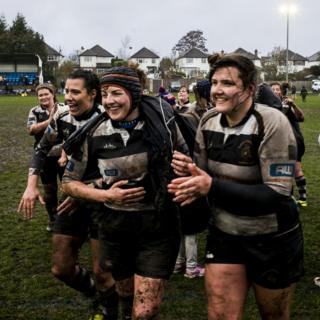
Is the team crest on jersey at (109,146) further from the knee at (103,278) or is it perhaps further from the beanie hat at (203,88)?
the beanie hat at (203,88)

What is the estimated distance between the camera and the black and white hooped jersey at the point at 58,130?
4656 millimetres

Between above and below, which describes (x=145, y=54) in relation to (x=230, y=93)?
above

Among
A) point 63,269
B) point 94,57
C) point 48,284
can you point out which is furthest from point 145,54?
point 63,269

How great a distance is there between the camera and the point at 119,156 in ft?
11.7

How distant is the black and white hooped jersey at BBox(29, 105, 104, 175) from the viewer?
466 cm

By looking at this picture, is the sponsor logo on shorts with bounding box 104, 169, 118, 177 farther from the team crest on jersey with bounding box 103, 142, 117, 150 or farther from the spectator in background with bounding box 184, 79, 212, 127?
the spectator in background with bounding box 184, 79, 212, 127

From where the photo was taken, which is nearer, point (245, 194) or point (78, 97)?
point (245, 194)

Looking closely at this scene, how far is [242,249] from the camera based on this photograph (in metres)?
3.17

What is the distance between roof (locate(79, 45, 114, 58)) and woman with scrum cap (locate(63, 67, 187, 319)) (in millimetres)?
126094

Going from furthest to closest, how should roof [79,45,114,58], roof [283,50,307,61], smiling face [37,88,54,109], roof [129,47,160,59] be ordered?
roof [129,47,160,59] < roof [283,50,307,61] < roof [79,45,114,58] < smiling face [37,88,54,109]

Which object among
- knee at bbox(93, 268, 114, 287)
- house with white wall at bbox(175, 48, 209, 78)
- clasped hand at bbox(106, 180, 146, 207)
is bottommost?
knee at bbox(93, 268, 114, 287)

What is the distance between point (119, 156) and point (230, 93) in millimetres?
965

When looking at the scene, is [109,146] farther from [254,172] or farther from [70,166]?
[254,172]

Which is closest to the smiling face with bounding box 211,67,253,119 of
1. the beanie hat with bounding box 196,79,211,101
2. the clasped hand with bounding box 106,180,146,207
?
the clasped hand with bounding box 106,180,146,207
